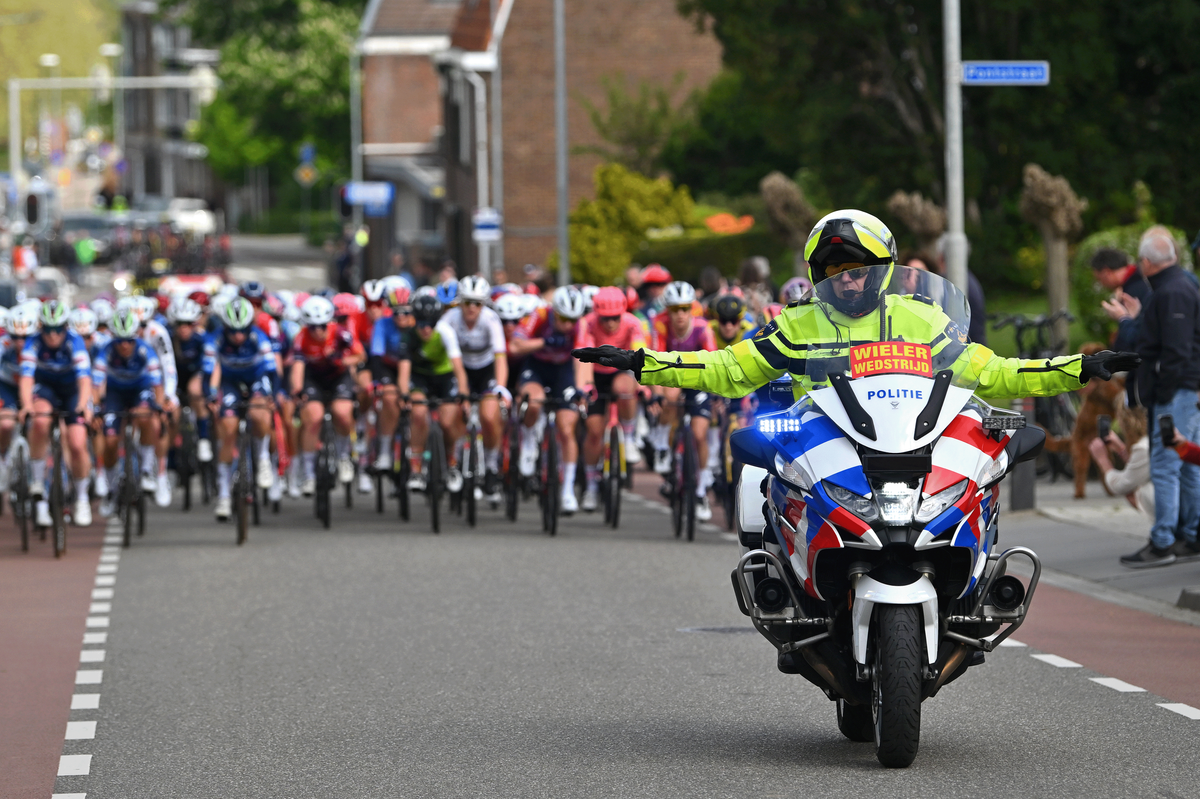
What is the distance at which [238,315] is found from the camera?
645 inches

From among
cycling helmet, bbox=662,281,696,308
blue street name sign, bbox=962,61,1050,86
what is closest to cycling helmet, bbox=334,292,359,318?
cycling helmet, bbox=662,281,696,308

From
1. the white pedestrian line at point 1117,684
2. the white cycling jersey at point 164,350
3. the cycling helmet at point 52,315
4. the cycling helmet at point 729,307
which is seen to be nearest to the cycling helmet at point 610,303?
the cycling helmet at point 729,307

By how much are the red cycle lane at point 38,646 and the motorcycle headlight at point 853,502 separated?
9.88 ft

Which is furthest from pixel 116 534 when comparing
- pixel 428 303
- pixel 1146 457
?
pixel 1146 457

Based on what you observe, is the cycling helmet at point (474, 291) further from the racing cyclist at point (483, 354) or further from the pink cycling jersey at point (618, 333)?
the pink cycling jersey at point (618, 333)

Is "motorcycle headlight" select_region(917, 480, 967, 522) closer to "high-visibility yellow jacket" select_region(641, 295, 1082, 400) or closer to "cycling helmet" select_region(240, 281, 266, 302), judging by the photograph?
"high-visibility yellow jacket" select_region(641, 295, 1082, 400)

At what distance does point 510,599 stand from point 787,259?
27.5m

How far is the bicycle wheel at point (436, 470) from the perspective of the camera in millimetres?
16188

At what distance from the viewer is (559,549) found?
49.4 ft

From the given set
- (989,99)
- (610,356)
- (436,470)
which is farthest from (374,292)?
(989,99)

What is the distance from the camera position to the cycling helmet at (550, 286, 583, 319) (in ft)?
53.0

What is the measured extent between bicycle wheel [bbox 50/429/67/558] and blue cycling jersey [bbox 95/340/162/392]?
3.79 feet

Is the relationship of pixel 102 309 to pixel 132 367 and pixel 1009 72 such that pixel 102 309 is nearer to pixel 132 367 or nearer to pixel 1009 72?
pixel 132 367

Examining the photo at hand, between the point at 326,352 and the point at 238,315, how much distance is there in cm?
135
